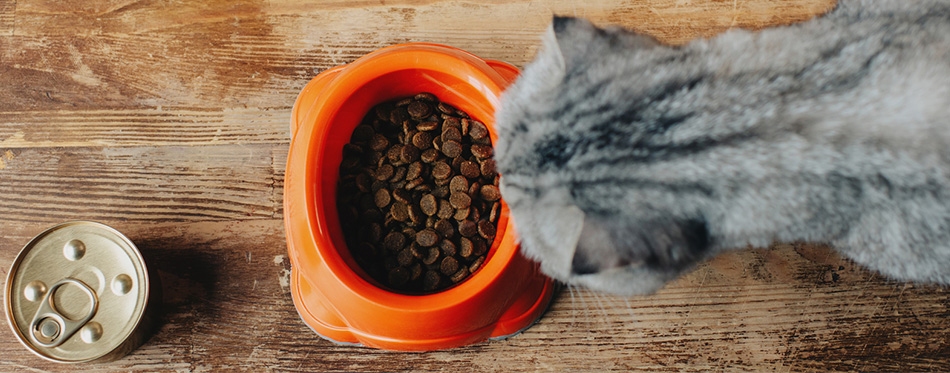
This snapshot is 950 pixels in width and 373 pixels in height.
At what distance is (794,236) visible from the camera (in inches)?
29.3

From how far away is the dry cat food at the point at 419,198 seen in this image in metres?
0.95

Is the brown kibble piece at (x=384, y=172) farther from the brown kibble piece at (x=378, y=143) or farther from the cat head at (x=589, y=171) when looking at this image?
the cat head at (x=589, y=171)

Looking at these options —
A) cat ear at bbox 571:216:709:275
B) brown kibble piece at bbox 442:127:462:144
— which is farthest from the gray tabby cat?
brown kibble piece at bbox 442:127:462:144

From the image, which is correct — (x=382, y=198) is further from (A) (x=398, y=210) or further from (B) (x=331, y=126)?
(B) (x=331, y=126)

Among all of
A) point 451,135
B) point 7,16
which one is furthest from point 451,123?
point 7,16

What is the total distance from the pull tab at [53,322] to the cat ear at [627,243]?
0.93 m

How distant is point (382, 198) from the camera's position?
3.17ft

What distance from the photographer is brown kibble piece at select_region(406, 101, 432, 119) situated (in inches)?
38.4

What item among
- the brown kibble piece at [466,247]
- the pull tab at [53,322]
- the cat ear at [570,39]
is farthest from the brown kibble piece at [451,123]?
the pull tab at [53,322]

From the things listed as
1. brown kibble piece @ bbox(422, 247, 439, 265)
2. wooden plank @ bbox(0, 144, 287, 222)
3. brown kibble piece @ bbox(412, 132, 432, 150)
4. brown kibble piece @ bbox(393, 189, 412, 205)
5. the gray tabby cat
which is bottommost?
wooden plank @ bbox(0, 144, 287, 222)

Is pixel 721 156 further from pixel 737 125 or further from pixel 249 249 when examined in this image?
pixel 249 249

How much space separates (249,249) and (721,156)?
0.96 meters

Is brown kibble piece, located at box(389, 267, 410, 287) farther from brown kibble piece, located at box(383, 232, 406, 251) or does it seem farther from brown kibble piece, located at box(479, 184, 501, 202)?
brown kibble piece, located at box(479, 184, 501, 202)

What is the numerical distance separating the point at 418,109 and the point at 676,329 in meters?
0.72
